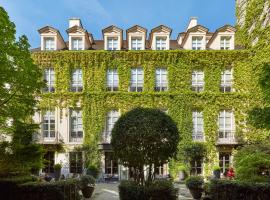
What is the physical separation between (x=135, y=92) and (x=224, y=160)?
9.18m

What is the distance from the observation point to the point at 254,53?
32719mm

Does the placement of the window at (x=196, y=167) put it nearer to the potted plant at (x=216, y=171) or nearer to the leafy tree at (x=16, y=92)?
the potted plant at (x=216, y=171)

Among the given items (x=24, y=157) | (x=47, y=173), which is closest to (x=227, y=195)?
(x=24, y=157)

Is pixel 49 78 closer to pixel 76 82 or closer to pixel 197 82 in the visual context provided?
pixel 76 82

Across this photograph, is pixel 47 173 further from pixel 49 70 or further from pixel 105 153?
pixel 49 70

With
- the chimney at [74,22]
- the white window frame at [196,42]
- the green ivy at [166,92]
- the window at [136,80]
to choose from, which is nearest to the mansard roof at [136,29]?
the green ivy at [166,92]

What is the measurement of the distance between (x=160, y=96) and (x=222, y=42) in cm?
728

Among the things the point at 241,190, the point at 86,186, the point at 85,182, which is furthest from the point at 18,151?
the point at 241,190

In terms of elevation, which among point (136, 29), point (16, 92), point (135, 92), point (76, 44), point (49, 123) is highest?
point (136, 29)

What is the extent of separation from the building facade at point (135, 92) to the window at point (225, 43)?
23 centimetres

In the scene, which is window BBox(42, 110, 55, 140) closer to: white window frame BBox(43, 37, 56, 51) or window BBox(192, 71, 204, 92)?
white window frame BBox(43, 37, 56, 51)

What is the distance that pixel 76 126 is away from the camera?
1310 inches

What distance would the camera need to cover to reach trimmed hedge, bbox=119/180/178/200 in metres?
15.6

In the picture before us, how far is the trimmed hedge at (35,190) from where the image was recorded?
589 inches
